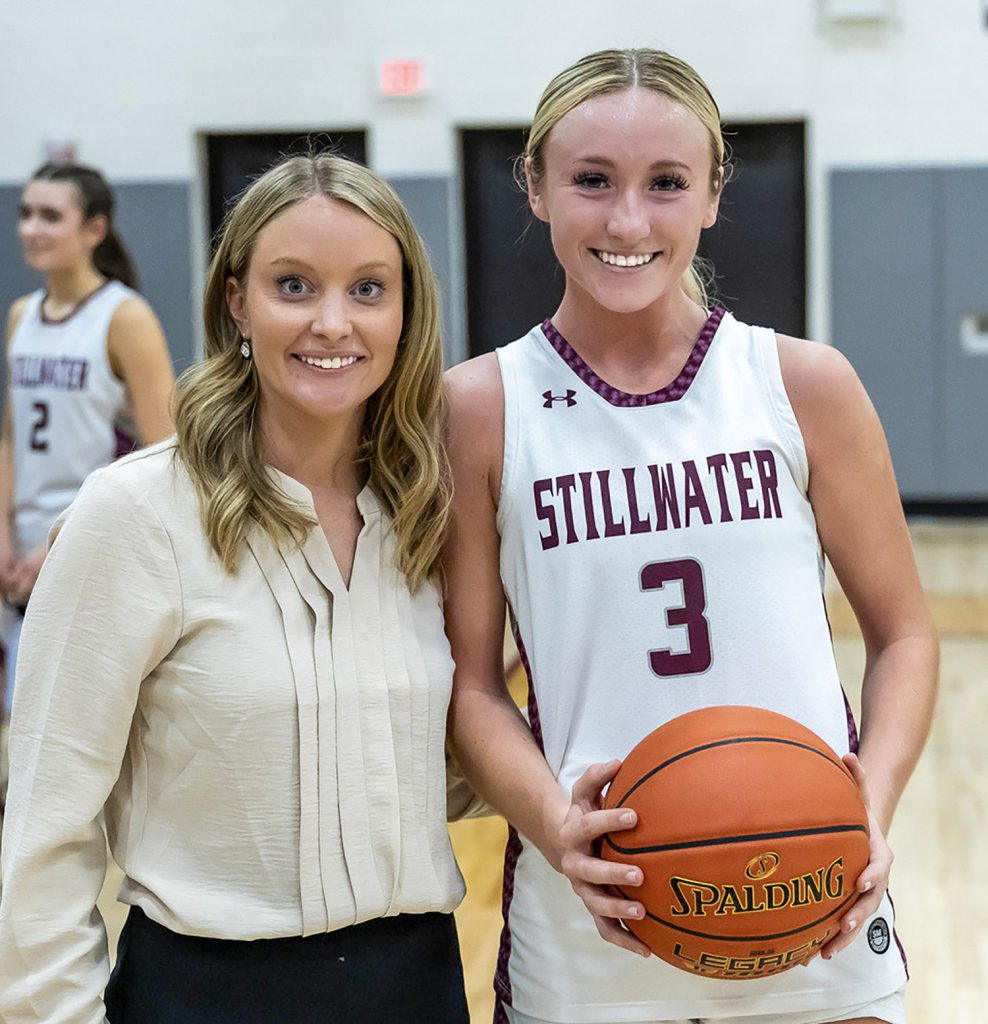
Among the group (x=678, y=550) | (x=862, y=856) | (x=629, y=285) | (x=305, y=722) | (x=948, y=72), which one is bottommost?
(x=862, y=856)

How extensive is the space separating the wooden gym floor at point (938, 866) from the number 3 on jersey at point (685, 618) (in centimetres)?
173

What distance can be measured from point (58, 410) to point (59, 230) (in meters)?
0.56

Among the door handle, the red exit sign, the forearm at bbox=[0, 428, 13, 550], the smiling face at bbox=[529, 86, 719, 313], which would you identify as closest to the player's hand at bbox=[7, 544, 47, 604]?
the forearm at bbox=[0, 428, 13, 550]

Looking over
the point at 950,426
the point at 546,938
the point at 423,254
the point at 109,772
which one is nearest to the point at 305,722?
the point at 109,772

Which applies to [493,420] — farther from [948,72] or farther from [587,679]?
[948,72]

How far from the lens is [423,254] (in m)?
1.70

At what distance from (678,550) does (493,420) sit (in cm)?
27

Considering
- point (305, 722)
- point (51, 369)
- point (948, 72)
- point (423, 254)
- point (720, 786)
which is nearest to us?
point (720, 786)

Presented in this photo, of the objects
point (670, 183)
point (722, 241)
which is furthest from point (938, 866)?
point (722, 241)

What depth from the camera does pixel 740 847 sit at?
1.41 meters

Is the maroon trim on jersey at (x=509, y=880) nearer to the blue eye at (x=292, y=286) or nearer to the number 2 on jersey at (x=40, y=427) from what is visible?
the blue eye at (x=292, y=286)

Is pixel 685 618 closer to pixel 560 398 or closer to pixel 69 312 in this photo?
pixel 560 398

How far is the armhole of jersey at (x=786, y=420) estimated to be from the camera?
1654 mm

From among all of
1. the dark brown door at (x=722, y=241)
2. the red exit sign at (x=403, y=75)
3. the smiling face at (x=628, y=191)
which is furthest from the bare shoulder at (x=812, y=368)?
the red exit sign at (x=403, y=75)
